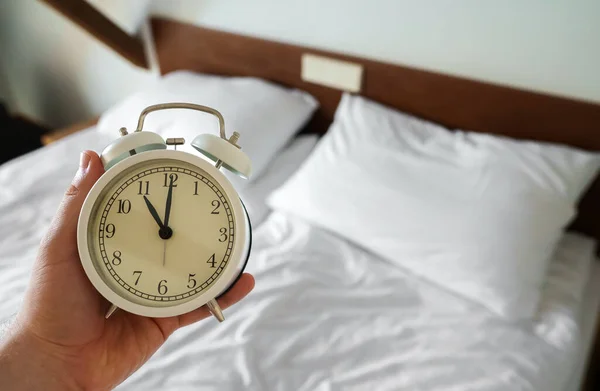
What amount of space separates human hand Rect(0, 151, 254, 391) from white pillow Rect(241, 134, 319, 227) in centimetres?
60

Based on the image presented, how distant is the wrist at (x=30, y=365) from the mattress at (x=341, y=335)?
0.75 ft

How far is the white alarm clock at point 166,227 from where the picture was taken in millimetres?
597

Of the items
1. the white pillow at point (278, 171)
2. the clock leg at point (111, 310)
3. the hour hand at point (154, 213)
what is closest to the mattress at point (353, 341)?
the white pillow at point (278, 171)

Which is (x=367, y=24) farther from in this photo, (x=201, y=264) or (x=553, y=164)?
(x=201, y=264)

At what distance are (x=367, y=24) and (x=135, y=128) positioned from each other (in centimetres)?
103

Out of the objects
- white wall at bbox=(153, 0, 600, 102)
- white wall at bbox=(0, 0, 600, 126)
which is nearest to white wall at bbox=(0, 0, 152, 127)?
white wall at bbox=(0, 0, 600, 126)

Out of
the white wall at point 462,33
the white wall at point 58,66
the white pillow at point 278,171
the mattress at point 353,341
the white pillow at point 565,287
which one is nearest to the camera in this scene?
the mattress at point 353,341

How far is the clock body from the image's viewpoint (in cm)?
60

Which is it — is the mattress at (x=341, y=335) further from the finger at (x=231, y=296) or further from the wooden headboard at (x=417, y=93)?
the wooden headboard at (x=417, y=93)

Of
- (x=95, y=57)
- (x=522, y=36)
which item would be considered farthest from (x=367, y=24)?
(x=95, y=57)

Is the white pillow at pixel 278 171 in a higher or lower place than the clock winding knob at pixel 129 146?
lower

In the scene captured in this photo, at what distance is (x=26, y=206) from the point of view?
1.38 metres

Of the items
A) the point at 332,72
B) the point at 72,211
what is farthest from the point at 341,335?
the point at 332,72

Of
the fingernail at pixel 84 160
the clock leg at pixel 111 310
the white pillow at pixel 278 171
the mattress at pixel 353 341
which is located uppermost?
the fingernail at pixel 84 160
